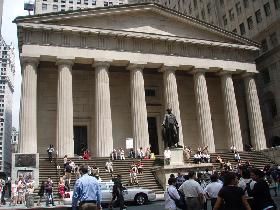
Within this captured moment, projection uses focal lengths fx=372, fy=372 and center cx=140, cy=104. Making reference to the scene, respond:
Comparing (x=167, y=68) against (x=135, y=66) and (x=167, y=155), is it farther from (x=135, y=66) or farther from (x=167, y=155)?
(x=167, y=155)

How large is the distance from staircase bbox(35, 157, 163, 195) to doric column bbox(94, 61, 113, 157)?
186 cm

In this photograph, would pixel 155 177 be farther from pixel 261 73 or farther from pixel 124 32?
pixel 261 73

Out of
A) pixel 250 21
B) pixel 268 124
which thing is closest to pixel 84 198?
pixel 268 124

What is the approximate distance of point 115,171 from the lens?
3030 centimetres

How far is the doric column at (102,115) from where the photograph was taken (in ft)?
111

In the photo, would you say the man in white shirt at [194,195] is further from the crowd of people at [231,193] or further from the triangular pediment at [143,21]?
the triangular pediment at [143,21]

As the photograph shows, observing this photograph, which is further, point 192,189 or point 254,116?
point 254,116

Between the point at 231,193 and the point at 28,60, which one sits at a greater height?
the point at 28,60

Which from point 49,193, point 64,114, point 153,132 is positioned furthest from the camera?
point 153,132

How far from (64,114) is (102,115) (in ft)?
11.6

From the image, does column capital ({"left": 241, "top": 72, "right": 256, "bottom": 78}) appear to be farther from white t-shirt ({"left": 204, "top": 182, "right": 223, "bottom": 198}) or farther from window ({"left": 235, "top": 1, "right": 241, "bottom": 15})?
white t-shirt ({"left": 204, "top": 182, "right": 223, "bottom": 198})

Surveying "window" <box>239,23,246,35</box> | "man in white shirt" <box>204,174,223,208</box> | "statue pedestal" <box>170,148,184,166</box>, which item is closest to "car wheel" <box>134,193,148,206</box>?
"statue pedestal" <box>170,148,184,166</box>

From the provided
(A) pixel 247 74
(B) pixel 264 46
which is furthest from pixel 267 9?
(A) pixel 247 74

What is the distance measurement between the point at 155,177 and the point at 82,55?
14078mm
